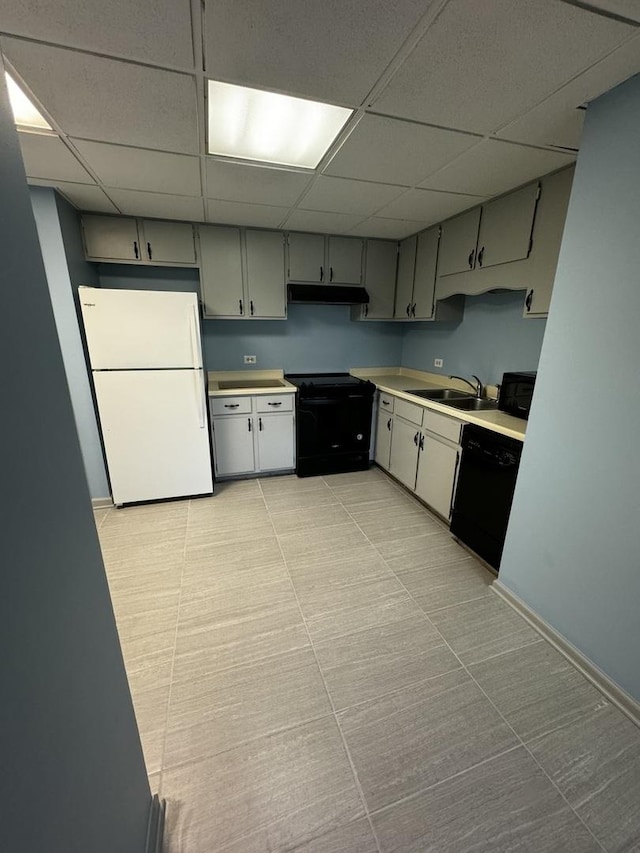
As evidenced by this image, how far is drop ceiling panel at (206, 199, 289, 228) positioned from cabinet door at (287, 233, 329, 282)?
0.90 feet

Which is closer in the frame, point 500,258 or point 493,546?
point 493,546

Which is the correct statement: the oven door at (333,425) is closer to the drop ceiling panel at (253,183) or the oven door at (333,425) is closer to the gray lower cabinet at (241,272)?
the gray lower cabinet at (241,272)

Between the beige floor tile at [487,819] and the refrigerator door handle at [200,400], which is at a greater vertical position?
the refrigerator door handle at [200,400]

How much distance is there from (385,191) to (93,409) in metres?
2.72

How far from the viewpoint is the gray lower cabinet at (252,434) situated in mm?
3287

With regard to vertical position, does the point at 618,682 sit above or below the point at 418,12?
below

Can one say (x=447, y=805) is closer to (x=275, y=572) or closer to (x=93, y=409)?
(x=275, y=572)

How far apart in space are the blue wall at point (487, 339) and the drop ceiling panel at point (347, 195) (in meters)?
1.18

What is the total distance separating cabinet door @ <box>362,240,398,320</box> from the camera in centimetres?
360

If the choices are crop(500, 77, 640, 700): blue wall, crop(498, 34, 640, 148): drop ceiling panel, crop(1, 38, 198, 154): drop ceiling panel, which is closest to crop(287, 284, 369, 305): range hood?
crop(1, 38, 198, 154): drop ceiling panel

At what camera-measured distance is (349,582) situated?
2.10 meters

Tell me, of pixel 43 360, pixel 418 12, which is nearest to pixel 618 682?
pixel 43 360

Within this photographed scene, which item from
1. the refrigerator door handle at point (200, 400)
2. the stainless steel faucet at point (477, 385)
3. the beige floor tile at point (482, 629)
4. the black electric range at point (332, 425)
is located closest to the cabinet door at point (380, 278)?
the black electric range at point (332, 425)

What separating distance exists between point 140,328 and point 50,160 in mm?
1029
